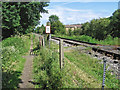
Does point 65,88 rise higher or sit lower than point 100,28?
lower

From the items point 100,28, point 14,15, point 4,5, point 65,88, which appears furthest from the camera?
point 100,28

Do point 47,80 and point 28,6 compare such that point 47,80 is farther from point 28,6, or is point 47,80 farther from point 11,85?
point 28,6

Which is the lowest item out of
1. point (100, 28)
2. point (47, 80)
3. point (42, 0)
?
point (47, 80)

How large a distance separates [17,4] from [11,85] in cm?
1119

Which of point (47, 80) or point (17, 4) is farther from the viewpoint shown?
point (17, 4)

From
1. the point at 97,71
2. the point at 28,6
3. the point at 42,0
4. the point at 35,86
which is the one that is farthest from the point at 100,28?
the point at 35,86

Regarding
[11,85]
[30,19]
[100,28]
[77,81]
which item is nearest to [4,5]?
[30,19]

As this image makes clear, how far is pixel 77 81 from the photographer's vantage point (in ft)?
15.0

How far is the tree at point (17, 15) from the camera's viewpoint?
12.4m

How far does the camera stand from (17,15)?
13445mm

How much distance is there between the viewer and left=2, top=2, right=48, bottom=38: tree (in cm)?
1238

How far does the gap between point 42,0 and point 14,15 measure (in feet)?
19.5

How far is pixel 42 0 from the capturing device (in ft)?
57.8

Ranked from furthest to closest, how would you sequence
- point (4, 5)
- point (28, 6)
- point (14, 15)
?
1. point (28, 6)
2. point (14, 15)
3. point (4, 5)
